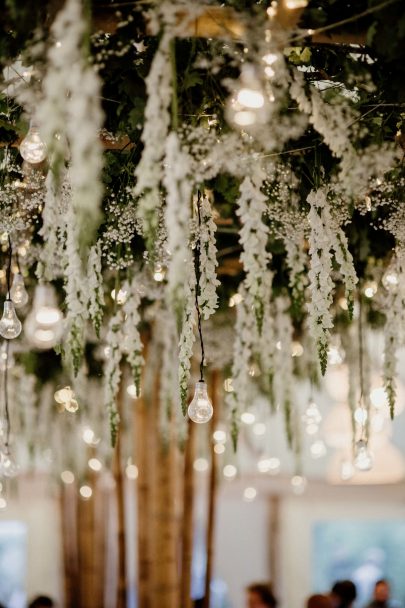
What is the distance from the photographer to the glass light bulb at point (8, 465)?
3.73 metres

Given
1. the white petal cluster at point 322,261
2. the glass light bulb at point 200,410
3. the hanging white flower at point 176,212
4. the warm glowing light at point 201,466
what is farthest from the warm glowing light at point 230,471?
the hanging white flower at point 176,212

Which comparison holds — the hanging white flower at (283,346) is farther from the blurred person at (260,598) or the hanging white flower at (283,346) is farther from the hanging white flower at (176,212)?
the hanging white flower at (176,212)

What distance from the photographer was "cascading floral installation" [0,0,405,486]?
223 cm

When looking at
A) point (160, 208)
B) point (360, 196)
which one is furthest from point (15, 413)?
point (360, 196)

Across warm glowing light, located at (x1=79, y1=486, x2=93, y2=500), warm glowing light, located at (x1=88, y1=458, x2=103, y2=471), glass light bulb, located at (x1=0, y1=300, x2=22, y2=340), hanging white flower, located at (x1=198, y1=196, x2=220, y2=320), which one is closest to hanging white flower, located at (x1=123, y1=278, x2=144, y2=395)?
hanging white flower, located at (x1=198, y1=196, x2=220, y2=320)

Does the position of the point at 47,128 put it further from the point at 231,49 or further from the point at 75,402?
the point at 75,402

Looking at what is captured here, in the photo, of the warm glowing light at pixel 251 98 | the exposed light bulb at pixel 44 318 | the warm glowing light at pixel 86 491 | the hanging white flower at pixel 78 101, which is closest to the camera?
the hanging white flower at pixel 78 101

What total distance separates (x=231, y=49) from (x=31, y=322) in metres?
3.17

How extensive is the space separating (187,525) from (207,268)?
372 centimetres

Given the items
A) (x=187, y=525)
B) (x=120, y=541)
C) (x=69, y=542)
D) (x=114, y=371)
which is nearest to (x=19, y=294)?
(x=114, y=371)

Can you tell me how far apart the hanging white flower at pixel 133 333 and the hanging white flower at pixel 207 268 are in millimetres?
317

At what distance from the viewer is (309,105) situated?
259 cm

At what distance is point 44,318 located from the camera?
433 centimetres

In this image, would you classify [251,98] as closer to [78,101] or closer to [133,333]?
[78,101]
